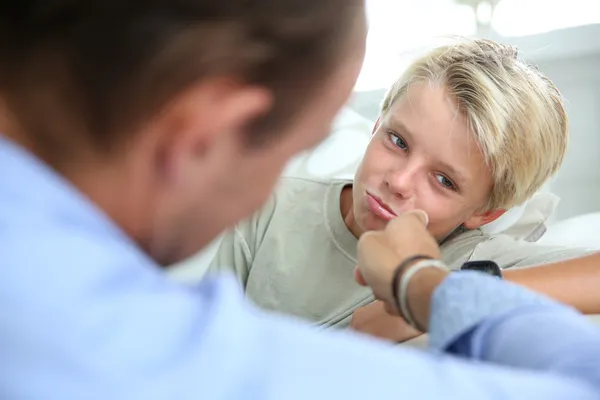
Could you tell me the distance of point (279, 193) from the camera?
1.22m

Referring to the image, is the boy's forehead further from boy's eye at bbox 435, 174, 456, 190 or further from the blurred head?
the blurred head

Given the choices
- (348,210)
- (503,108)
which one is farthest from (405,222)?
(348,210)

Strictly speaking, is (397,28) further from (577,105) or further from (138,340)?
(138,340)

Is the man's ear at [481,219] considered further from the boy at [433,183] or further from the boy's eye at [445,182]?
the boy's eye at [445,182]

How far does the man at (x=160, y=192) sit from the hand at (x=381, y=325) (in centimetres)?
41

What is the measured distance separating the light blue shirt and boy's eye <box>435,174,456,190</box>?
0.61 m

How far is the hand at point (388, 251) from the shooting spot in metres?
0.56

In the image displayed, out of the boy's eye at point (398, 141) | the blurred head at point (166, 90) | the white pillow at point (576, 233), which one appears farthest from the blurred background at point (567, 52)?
the blurred head at point (166, 90)

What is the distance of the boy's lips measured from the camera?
38.1 inches

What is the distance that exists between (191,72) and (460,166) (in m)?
0.68

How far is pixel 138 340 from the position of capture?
0.98ft

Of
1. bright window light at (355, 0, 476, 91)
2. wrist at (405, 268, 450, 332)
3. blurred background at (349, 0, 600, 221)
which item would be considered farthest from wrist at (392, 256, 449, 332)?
bright window light at (355, 0, 476, 91)

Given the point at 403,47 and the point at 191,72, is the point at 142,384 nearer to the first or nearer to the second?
the point at 191,72

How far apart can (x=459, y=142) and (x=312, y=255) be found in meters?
0.32
